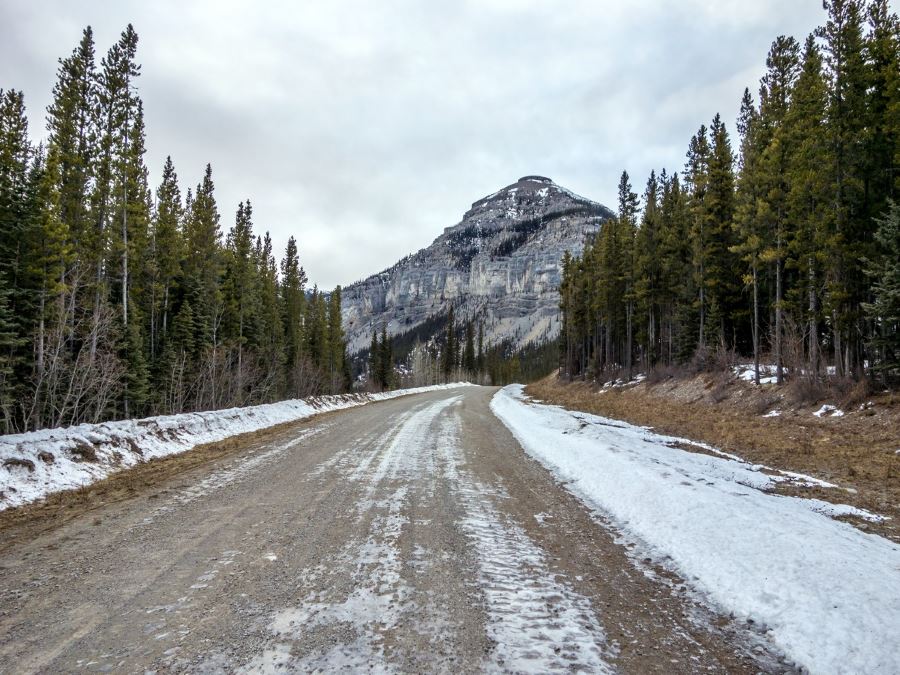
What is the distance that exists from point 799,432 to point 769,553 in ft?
40.1

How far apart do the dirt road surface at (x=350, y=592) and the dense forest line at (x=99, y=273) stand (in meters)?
14.9

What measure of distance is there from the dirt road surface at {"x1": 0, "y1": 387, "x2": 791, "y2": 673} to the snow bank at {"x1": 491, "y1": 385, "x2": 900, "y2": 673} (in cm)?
29

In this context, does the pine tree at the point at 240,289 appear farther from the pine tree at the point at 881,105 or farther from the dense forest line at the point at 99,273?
the pine tree at the point at 881,105

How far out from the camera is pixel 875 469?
8.77m

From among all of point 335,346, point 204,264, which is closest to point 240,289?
point 204,264

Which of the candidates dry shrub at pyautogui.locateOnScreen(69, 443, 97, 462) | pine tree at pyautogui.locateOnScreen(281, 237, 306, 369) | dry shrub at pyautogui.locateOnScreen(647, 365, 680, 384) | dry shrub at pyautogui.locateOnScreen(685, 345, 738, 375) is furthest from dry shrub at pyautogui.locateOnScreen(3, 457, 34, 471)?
pine tree at pyautogui.locateOnScreen(281, 237, 306, 369)

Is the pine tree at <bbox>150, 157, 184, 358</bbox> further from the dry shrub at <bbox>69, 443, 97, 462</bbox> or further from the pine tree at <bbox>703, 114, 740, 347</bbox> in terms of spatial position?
the pine tree at <bbox>703, 114, 740, 347</bbox>

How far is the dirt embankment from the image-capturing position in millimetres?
7293

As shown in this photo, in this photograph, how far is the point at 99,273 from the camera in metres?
22.9

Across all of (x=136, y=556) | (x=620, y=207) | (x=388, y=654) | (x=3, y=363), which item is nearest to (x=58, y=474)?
(x=136, y=556)

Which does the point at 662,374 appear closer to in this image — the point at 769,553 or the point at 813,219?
the point at 813,219

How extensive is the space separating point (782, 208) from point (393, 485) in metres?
23.2

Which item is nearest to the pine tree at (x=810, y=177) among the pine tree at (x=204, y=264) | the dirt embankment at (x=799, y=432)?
the dirt embankment at (x=799, y=432)

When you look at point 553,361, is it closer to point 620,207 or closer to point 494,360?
point 494,360
